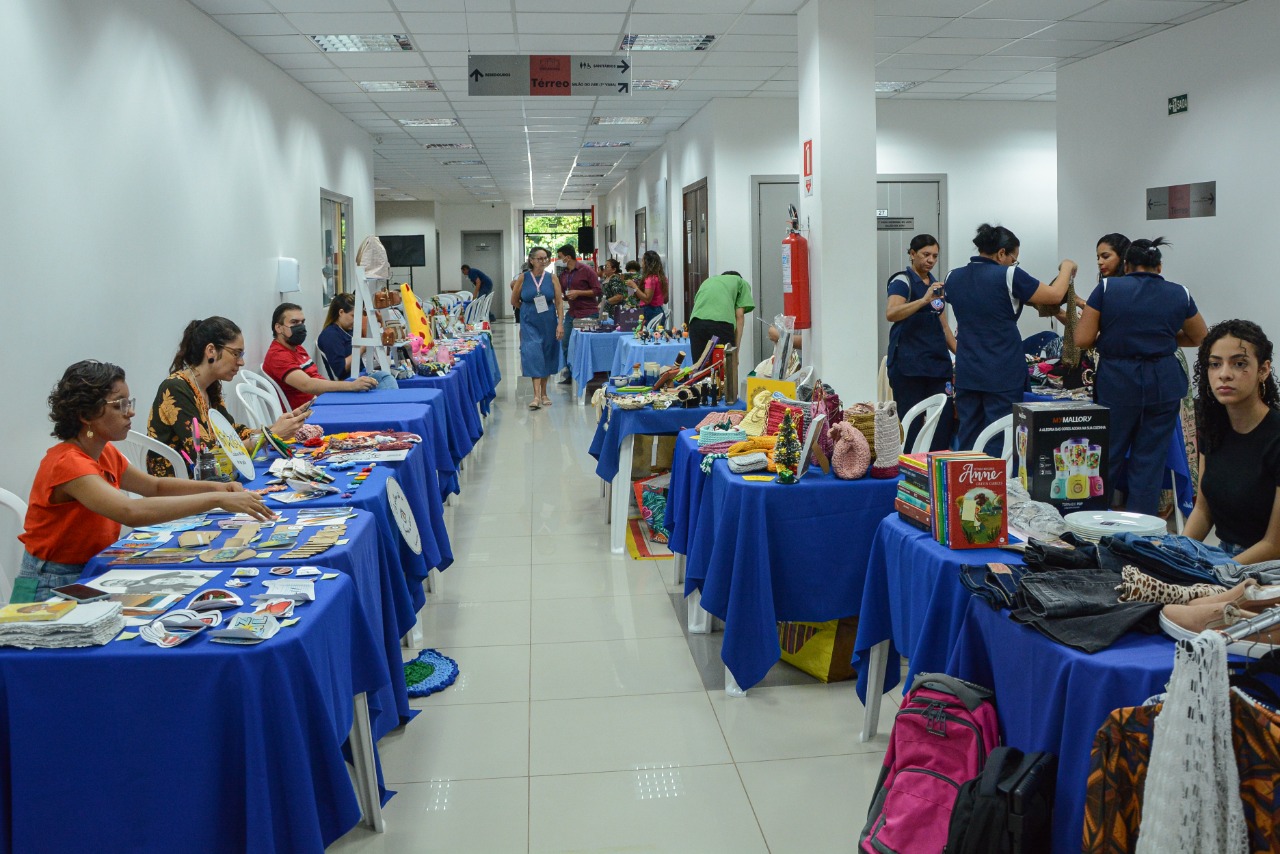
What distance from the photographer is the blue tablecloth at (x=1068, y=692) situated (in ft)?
6.79

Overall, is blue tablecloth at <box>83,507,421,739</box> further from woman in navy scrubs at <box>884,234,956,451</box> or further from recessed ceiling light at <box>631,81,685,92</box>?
recessed ceiling light at <box>631,81,685,92</box>

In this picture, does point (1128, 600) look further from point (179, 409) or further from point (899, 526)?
point (179, 409)

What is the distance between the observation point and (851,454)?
12.5 feet

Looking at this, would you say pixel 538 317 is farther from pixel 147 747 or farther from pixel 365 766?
pixel 147 747

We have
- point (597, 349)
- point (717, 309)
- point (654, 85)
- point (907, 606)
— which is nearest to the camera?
point (907, 606)

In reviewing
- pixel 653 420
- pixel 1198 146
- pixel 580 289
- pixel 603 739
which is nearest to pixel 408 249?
pixel 580 289

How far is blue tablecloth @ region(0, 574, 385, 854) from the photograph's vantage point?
7.25ft

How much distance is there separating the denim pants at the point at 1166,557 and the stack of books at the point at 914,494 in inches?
21.2

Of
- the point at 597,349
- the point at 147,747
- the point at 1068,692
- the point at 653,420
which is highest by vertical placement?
the point at 597,349

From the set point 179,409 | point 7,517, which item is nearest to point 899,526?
point 179,409

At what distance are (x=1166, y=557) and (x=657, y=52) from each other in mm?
6915

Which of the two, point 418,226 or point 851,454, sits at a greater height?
point 418,226

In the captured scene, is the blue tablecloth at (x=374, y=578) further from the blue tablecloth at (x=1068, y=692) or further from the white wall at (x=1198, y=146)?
the white wall at (x=1198, y=146)

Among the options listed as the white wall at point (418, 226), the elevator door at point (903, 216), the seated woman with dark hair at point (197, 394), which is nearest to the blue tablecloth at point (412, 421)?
the seated woman with dark hair at point (197, 394)
